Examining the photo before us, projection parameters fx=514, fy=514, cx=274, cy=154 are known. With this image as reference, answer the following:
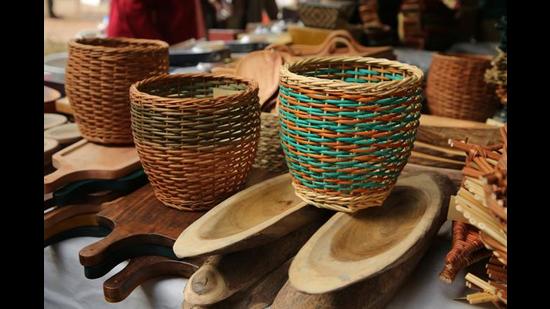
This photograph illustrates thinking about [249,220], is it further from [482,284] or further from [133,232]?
[482,284]

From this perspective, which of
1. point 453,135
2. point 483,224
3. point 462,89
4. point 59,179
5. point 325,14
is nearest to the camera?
point 483,224

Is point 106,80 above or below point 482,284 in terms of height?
above

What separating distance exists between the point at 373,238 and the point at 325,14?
1422mm

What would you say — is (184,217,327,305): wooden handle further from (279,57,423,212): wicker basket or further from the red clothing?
the red clothing

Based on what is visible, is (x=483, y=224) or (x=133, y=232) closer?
(x=483, y=224)

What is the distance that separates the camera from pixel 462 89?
1.34m

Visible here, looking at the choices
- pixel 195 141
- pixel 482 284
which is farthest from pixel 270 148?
pixel 482 284

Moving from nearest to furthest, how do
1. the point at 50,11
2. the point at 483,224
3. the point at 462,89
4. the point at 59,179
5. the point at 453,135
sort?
the point at 483,224 < the point at 59,179 < the point at 453,135 < the point at 462,89 < the point at 50,11

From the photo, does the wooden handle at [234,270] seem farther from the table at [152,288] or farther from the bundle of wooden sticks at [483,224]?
the bundle of wooden sticks at [483,224]

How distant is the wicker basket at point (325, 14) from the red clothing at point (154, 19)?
46 centimetres

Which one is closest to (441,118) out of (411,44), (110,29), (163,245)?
(163,245)

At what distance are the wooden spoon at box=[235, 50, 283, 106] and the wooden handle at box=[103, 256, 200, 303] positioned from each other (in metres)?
0.41
